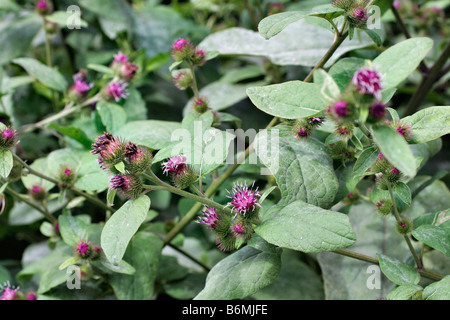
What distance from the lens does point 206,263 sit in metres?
1.24

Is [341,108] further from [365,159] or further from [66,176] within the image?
[66,176]

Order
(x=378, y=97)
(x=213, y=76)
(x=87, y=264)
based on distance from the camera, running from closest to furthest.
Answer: (x=378, y=97)
(x=87, y=264)
(x=213, y=76)

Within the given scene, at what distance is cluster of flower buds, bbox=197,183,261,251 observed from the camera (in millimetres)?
766

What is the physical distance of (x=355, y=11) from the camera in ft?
2.56

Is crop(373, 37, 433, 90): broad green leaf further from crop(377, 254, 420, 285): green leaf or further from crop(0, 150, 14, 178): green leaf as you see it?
crop(0, 150, 14, 178): green leaf

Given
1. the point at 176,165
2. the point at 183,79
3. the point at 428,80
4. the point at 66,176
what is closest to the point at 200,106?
the point at 183,79

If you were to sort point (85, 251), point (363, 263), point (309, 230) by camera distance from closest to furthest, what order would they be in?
point (309, 230) < point (85, 251) < point (363, 263)

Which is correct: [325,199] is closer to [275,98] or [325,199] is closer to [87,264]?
[275,98]

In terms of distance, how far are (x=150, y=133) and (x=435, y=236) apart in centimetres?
59

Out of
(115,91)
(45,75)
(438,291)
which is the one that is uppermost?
(45,75)

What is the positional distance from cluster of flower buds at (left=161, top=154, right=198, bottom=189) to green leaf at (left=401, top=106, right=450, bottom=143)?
1.21ft

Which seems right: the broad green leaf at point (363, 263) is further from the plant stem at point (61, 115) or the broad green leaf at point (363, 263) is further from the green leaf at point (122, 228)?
the plant stem at point (61, 115)
